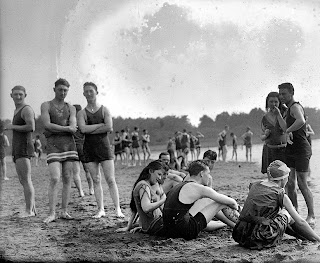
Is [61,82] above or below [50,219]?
above

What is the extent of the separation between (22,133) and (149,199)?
166cm

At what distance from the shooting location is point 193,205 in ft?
12.1

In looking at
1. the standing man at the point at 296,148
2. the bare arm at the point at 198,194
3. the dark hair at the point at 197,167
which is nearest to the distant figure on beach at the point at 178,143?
the standing man at the point at 296,148

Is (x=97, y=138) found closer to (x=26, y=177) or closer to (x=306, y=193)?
(x=26, y=177)

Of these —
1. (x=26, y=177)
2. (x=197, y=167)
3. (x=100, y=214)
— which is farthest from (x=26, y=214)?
(x=197, y=167)

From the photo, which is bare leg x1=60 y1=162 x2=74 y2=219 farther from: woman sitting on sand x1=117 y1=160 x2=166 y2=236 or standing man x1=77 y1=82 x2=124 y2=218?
woman sitting on sand x1=117 y1=160 x2=166 y2=236

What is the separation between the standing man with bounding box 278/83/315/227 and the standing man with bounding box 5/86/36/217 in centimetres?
243

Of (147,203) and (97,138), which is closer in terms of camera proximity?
(147,203)

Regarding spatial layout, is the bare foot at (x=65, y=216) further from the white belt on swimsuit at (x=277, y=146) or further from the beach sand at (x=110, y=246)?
the white belt on swimsuit at (x=277, y=146)

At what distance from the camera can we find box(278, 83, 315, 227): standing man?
13.9ft

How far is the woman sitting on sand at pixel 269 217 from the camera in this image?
11.1 ft

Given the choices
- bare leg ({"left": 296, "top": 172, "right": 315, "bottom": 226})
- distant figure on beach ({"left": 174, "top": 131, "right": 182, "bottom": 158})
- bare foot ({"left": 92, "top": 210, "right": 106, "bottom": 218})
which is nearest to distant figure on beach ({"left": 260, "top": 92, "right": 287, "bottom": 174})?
bare leg ({"left": 296, "top": 172, "right": 315, "bottom": 226})

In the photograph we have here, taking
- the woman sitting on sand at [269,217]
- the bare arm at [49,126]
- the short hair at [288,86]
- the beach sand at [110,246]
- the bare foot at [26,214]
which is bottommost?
the beach sand at [110,246]

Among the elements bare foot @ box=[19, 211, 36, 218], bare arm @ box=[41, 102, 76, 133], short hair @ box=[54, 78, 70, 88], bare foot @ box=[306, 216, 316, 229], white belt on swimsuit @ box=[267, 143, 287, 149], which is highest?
short hair @ box=[54, 78, 70, 88]
